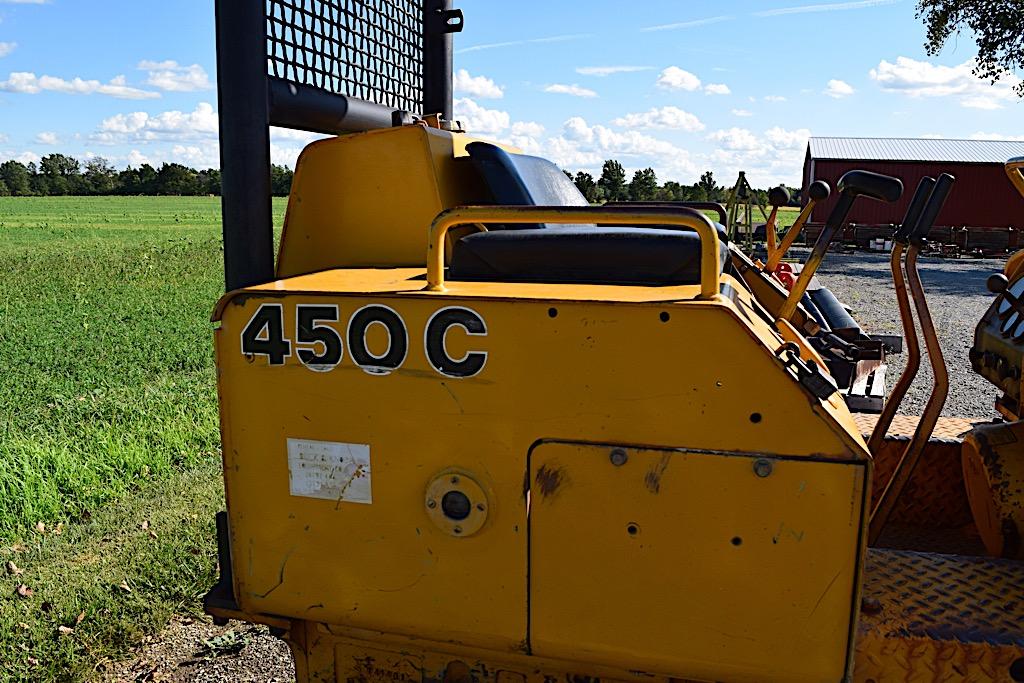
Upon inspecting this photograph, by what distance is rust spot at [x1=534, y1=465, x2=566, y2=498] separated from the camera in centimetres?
195

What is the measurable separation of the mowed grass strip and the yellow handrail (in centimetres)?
256

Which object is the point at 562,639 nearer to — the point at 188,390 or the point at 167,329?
the point at 188,390

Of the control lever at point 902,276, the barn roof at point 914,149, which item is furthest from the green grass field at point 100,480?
the barn roof at point 914,149

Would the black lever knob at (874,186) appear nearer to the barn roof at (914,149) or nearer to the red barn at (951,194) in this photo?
the red barn at (951,194)

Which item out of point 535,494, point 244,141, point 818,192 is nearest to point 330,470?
point 535,494

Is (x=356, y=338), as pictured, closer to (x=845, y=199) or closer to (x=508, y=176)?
(x=508, y=176)

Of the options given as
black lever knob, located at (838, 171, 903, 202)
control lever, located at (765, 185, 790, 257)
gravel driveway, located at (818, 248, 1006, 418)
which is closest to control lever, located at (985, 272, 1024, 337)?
black lever knob, located at (838, 171, 903, 202)

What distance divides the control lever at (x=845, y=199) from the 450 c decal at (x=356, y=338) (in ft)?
3.35

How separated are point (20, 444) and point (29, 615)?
2.55m

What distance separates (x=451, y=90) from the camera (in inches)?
158

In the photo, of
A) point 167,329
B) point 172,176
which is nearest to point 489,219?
point 167,329

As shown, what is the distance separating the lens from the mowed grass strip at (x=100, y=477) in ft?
12.3

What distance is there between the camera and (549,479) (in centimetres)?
196

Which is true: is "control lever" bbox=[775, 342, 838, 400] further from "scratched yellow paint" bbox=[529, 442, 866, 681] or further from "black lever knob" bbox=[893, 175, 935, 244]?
"black lever knob" bbox=[893, 175, 935, 244]
